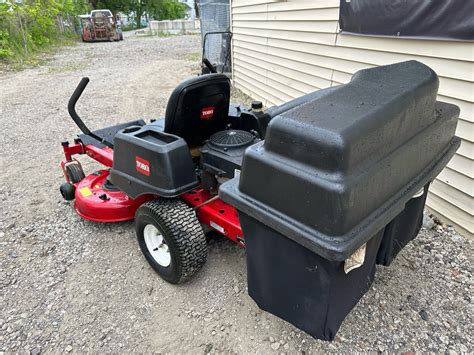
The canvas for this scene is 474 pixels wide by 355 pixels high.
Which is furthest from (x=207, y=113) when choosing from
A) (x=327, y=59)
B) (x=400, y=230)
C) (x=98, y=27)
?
(x=98, y=27)

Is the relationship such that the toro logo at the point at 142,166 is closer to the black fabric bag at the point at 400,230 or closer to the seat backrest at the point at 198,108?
the seat backrest at the point at 198,108

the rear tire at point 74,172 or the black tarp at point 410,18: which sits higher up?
the black tarp at point 410,18

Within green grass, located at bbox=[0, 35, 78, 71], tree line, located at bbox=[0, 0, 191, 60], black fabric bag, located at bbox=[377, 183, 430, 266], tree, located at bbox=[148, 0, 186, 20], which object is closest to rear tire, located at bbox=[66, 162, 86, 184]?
black fabric bag, located at bbox=[377, 183, 430, 266]

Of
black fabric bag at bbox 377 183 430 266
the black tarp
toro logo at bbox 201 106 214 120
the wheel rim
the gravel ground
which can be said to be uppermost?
the black tarp

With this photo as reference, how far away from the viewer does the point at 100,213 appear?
2631 millimetres

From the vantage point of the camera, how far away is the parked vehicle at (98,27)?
18797 mm

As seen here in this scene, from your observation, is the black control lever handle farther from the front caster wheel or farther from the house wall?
the house wall

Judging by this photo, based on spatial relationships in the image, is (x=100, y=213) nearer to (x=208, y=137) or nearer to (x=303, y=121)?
(x=208, y=137)

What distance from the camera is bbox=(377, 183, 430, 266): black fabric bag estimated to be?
63.2 inches

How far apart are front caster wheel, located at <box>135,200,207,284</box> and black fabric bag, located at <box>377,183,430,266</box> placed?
99cm

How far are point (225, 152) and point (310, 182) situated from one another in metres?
0.99

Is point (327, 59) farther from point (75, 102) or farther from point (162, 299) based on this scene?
point (162, 299)

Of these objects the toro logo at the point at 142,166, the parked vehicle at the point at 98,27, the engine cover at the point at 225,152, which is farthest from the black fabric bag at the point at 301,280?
the parked vehicle at the point at 98,27

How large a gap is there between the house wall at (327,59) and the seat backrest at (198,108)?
167 centimetres
